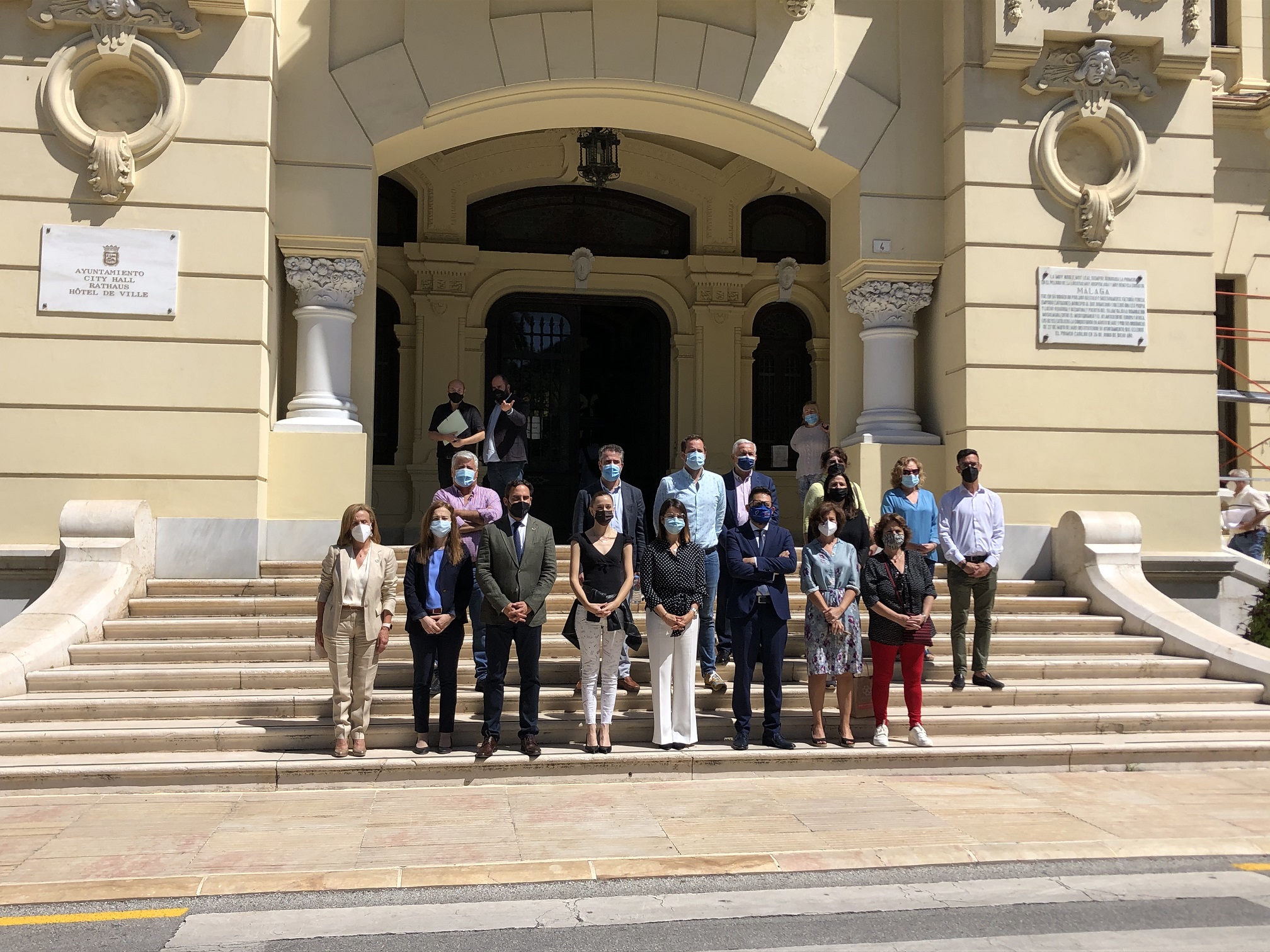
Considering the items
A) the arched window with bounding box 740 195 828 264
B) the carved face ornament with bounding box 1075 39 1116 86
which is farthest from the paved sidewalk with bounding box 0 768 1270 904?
the arched window with bounding box 740 195 828 264

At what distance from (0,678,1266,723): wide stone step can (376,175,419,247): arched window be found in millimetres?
9267

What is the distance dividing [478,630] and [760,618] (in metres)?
2.13

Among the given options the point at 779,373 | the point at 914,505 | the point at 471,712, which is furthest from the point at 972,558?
the point at 779,373

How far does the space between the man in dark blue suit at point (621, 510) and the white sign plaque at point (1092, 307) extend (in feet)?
17.8

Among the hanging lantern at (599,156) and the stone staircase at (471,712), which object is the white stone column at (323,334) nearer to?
the stone staircase at (471,712)

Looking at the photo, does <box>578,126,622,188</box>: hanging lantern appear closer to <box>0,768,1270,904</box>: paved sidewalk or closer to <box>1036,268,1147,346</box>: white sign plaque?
<box>1036,268,1147,346</box>: white sign plaque

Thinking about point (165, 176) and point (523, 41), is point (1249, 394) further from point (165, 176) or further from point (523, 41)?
point (165, 176)

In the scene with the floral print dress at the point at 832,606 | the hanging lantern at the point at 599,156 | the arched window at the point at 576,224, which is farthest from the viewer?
the arched window at the point at 576,224

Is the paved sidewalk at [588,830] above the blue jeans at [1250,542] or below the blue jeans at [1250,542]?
below

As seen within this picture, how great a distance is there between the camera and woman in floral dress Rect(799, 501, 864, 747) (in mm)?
9133

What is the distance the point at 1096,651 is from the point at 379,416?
34.2 feet

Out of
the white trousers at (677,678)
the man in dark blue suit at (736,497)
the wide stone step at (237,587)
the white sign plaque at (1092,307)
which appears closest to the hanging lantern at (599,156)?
the white sign plaque at (1092,307)

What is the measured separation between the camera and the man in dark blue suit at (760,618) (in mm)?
9055

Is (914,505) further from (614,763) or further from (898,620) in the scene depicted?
(614,763)
